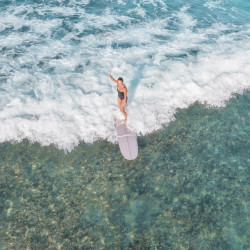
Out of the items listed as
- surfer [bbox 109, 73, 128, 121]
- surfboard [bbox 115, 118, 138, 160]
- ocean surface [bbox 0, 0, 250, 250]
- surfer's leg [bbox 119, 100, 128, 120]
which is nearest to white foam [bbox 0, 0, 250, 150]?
ocean surface [bbox 0, 0, 250, 250]

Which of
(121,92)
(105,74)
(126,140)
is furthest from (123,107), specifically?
(105,74)

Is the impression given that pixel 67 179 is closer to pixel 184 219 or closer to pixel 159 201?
pixel 159 201

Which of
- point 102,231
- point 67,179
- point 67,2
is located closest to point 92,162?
point 67,179

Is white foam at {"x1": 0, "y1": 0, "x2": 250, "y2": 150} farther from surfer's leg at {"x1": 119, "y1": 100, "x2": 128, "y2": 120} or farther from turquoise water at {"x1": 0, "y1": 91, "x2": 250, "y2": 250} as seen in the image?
turquoise water at {"x1": 0, "y1": 91, "x2": 250, "y2": 250}

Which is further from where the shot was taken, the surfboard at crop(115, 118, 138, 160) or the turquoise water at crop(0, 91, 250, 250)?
the surfboard at crop(115, 118, 138, 160)

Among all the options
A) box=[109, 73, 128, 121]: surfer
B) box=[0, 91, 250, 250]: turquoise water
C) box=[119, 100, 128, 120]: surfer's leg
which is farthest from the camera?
box=[119, 100, 128, 120]: surfer's leg
